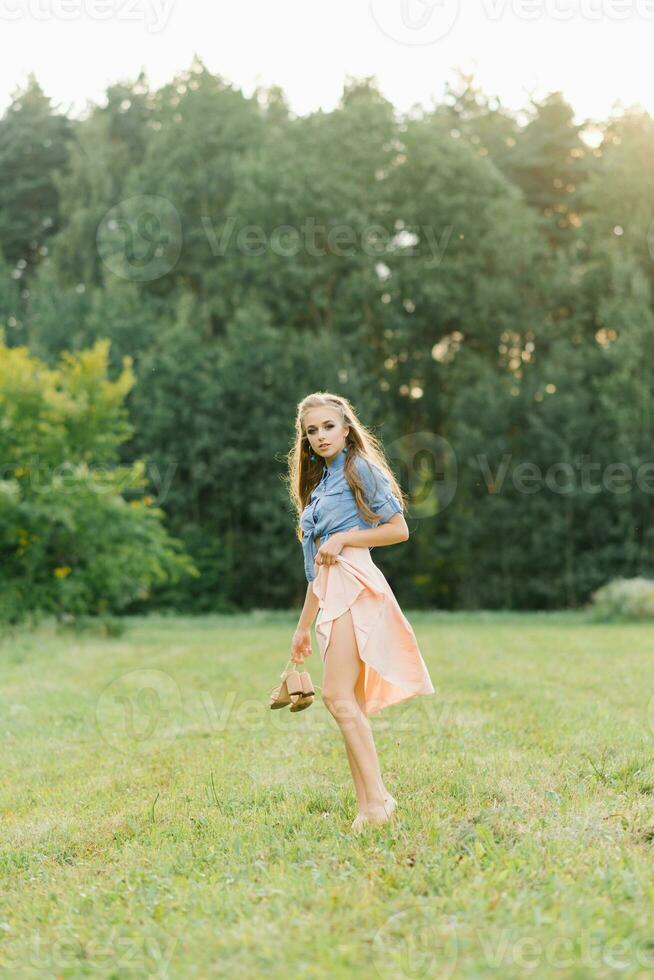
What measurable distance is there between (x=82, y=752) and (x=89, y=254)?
2216 cm

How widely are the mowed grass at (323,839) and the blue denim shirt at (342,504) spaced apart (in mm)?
1214

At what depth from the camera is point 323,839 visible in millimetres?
4062

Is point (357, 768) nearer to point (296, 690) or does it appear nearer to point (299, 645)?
point (296, 690)

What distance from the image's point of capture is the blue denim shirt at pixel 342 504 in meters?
4.38

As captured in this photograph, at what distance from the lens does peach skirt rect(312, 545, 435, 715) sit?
4277 mm

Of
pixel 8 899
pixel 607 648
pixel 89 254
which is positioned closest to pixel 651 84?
pixel 89 254

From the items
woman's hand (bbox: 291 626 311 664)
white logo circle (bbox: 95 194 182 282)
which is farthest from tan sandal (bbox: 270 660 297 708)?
white logo circle (bbox: 95 194 182 282)

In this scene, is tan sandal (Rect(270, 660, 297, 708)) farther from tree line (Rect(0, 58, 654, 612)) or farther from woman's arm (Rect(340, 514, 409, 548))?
tree line (Rect(0, 58, 654, 612))

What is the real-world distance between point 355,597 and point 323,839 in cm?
99

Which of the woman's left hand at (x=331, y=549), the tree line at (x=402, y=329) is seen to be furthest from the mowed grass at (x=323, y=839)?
the tree line at (x=402, y=329)

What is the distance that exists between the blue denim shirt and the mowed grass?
3.98 ft

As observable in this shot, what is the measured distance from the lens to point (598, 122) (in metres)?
25.2

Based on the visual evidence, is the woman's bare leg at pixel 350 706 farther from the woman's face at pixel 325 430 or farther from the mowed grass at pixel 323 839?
the woman's face at pixel 325 430

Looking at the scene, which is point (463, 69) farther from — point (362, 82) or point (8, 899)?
point (8, 899)
